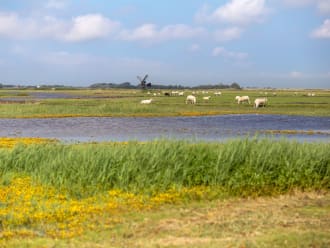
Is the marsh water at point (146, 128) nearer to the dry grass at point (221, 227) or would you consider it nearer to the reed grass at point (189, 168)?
the reed grass at point (189, 168)

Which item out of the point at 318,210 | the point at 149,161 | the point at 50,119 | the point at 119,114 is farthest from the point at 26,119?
the point at 318,210

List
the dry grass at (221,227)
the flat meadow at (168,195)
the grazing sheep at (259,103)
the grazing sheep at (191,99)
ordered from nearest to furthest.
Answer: the dry grass at (221,227) < the flat meadow at (168,195) < the grazing sheep at (259,103) < the grazing sheep at (191,99)

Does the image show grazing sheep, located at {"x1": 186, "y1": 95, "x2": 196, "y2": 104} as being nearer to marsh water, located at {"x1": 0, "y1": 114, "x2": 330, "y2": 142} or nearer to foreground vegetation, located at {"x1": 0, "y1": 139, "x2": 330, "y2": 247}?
marsh water, located at {"x1": 0, "y1": 114, "x2": 330, "y2": 142}

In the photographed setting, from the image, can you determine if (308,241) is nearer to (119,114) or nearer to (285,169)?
(285,169)

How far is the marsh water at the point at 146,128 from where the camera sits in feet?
87.4

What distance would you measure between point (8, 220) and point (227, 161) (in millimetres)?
5389

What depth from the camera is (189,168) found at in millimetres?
12078

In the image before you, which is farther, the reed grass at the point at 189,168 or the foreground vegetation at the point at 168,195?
the reed grass at the point at 189,168

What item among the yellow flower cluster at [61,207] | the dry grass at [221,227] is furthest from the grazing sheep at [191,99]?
the dry grass at [221,227]

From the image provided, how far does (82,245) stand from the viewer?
7.95m

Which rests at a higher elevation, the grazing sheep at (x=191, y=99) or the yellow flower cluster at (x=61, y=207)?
the grazing sheep at (x=191, y=99)

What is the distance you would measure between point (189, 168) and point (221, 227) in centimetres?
329

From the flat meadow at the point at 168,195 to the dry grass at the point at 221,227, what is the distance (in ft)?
0.06

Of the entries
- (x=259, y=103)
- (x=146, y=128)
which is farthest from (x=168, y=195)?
(x=259, y=103)
